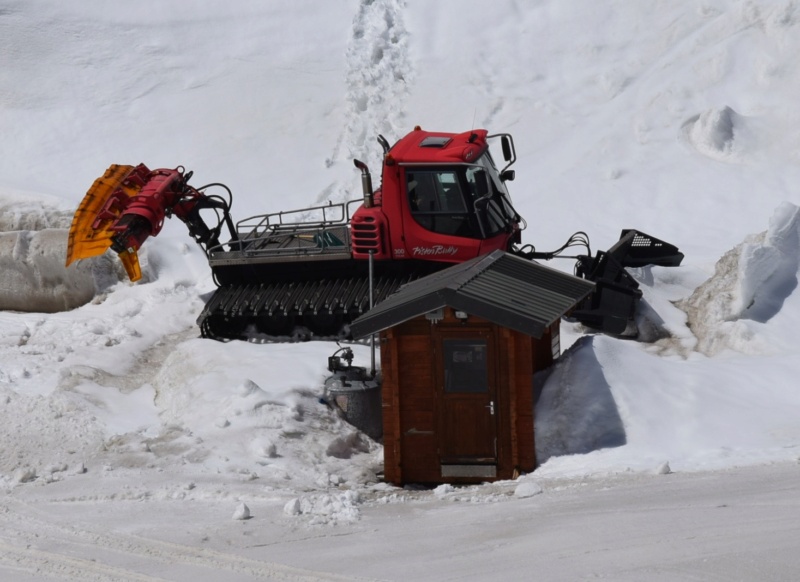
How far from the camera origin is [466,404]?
38.3ft

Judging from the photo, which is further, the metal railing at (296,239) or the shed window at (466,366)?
the metal railing at (296,239)

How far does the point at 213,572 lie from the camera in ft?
30.0

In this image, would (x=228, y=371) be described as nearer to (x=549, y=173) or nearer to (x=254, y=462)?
(x=254, y=462)

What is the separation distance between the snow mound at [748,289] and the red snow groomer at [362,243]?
0.98 meters

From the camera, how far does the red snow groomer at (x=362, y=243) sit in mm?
14867

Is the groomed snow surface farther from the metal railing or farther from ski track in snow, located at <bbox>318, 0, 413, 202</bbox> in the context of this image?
the metal railing

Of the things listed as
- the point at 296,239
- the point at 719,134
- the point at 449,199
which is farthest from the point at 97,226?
the point at 719,134

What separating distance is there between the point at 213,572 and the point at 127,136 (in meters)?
16.2

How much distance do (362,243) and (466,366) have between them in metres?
3.86

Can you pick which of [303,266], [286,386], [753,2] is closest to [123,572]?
[286,386]

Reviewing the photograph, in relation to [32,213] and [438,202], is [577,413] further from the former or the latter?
[32,213]

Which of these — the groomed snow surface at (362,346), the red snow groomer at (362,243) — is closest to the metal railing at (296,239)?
the red snow groomer at (362,243)

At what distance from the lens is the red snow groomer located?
48.8 feet

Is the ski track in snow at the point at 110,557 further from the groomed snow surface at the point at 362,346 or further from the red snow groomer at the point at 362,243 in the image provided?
the red snow groomer at the point at 362,243
